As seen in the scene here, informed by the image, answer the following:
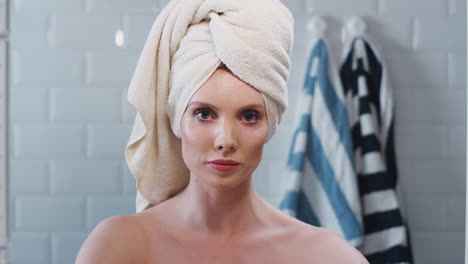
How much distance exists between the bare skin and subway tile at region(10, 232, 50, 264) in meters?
0.72

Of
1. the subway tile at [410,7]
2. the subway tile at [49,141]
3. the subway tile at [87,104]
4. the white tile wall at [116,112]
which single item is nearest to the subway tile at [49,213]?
the white tile wall at [116,112]

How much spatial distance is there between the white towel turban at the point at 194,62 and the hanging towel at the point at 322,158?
0.55 meters

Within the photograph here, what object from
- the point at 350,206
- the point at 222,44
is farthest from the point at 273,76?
the point at 350,206

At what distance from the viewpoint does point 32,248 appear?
151 centimetres

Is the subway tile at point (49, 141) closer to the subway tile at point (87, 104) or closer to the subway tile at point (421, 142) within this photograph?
the subway tile at point (87, 104)

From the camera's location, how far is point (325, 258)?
85 cm

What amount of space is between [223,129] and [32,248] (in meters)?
0.95

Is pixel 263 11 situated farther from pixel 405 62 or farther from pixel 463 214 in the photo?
pixel 463 214

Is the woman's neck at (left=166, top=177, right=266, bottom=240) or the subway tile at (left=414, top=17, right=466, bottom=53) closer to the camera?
the woman's neck at (left=166, top=177, right=266, bottom=240)

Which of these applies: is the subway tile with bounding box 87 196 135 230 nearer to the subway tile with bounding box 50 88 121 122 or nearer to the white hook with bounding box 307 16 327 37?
the subway tile with bounding box 50 88 121 122

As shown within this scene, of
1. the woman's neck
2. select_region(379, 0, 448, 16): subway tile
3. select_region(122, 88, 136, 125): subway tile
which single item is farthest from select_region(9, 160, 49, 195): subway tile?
select_region(379, 0, 448, 16): subway tile

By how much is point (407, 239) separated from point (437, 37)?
0.52 meters

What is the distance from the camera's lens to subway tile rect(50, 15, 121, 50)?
1.49 meters

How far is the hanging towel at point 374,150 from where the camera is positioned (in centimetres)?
140
